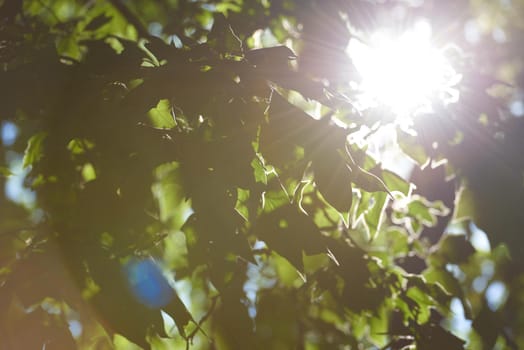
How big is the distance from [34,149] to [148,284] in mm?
746

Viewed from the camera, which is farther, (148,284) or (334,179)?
(148,284)

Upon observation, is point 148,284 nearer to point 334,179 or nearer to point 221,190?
point 221,190

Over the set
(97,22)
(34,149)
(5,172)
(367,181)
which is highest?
(367,181)

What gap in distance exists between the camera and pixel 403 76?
2178 millimetres

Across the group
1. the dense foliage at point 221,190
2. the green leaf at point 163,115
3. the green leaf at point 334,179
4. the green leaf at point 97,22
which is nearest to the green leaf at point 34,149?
the dense foliage at point 221,190

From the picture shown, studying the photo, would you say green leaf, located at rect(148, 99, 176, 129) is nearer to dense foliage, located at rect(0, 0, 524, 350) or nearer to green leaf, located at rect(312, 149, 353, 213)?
dense foliage, located at rect(0, 0, 524, 350)

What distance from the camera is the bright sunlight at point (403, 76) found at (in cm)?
189

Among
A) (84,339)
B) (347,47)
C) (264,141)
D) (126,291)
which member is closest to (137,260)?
(126,291)

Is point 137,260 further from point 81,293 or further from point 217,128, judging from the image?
point 217,128

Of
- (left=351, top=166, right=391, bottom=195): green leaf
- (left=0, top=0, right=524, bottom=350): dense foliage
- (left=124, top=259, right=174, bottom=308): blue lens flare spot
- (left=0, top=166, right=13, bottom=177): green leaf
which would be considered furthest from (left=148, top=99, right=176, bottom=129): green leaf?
(left=0, top=166, right=13, bottom=177): green leaf

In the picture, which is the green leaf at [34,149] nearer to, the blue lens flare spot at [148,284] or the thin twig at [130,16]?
the blue lens flare spot at [148,284]

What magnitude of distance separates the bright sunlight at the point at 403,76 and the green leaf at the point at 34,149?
4.00ft

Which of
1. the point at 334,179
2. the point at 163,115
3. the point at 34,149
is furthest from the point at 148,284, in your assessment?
the point at 34,149

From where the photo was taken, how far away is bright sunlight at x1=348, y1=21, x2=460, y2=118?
Answer: 1888 millimetres
